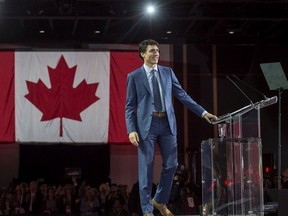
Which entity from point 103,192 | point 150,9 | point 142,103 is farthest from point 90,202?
point 142,103

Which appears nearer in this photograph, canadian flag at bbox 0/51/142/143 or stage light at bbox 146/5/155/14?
canadian flag at bbox 0/51/142/143

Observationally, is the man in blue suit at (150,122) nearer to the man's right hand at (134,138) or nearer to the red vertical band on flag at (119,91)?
the man's right hand at (134,138)

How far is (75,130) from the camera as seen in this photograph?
8.88 meters

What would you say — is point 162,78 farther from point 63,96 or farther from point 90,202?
point 90,202

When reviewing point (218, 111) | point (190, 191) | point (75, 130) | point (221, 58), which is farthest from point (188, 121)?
point (75, 130)

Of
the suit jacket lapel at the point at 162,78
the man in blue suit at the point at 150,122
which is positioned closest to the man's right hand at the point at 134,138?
the man in blue suit at the point at 150,122

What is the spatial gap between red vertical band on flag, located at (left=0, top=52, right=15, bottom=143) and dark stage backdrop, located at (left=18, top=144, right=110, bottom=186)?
7.69ft

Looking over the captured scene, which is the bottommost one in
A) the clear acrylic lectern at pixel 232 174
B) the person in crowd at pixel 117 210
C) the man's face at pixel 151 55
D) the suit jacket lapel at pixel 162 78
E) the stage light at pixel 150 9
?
the person in crowd at pixel 117 210

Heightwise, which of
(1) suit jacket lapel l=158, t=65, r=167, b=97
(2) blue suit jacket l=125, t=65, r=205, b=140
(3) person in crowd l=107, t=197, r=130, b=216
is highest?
(1) suit jacket lapel l=158, t=65, r=167, b=97

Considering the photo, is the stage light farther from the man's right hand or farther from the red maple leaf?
the man's right hand

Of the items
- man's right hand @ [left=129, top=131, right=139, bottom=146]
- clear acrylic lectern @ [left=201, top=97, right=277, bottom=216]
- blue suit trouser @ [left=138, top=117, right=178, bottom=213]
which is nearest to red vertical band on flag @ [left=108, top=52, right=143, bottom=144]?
clear acrylic lectern @ [left=201, top=97, right=277, bottom=216]

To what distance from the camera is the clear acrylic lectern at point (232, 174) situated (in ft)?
14.9

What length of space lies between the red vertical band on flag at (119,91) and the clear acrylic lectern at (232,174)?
432cm

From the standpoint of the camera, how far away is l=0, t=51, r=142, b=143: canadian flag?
884 centimetres
